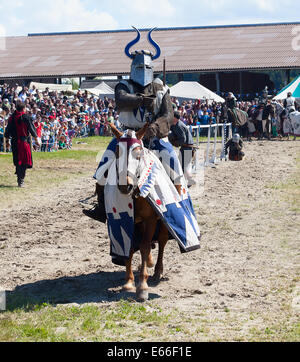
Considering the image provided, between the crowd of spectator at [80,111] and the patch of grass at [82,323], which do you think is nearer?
the patch of grass at [82,323]

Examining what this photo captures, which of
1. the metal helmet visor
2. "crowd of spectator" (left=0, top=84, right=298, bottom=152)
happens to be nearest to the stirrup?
the metal helmet visor

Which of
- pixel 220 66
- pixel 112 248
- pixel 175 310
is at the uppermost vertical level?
pixel 220 66

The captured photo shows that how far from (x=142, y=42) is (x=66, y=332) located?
36935 mm

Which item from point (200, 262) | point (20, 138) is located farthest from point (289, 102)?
point (200, 262)

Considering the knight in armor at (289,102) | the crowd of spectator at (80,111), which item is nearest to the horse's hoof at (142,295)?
the crowd of spectator at (80,111)

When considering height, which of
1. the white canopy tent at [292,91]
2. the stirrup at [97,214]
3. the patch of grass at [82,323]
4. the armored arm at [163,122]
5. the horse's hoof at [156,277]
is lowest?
the patch of grass at [82,323]

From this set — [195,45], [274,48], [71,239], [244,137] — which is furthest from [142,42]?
[71,239]

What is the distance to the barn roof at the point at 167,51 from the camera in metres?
38.9

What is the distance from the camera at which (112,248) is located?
7.35 meters

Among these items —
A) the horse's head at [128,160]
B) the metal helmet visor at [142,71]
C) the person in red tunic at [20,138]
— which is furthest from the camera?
the person in red tunic at [20,138]

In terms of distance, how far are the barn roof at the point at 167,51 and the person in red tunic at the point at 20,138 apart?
23.3m

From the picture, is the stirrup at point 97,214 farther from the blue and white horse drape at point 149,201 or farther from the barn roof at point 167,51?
the barn roof at point 167,51

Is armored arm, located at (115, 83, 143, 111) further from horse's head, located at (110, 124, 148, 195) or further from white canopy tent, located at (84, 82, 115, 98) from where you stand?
white canopy tent, located at (84, 82, 115, 98)

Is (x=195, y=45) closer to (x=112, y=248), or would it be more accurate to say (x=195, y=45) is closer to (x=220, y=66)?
(x=220, y=66)
